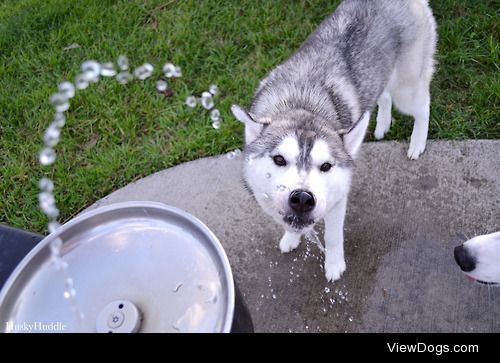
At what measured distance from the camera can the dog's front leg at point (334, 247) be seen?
280 cm

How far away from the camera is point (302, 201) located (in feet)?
7.34

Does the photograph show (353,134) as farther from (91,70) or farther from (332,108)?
(91,70)

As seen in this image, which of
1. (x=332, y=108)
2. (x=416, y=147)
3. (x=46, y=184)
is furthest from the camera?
(x=46, y=184)

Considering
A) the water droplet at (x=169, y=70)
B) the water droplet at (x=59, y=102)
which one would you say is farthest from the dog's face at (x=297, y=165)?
the water droplet at (x=59, y=102)

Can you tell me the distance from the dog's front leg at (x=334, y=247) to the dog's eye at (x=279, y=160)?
1.77ft

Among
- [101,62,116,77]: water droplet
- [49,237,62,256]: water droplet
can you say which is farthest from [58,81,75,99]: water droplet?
[49,237,62,256]: water droplet

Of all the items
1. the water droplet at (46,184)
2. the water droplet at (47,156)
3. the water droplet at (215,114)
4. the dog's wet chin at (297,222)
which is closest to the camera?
the dog's wet chin at (297,222)

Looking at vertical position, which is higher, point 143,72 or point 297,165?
point 297,165

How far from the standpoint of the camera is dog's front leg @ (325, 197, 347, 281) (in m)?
2.80

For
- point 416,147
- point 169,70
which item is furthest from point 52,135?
point 416,147

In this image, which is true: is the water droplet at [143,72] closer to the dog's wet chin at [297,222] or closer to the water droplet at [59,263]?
the dog's wet chin at [297,222]

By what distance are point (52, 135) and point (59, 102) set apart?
364mm

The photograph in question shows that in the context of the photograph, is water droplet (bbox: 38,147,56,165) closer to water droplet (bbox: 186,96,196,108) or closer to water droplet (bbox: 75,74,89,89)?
Result: water droplet (bbox: 75,74,89,89)

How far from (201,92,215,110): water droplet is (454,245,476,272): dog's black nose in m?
2.32
